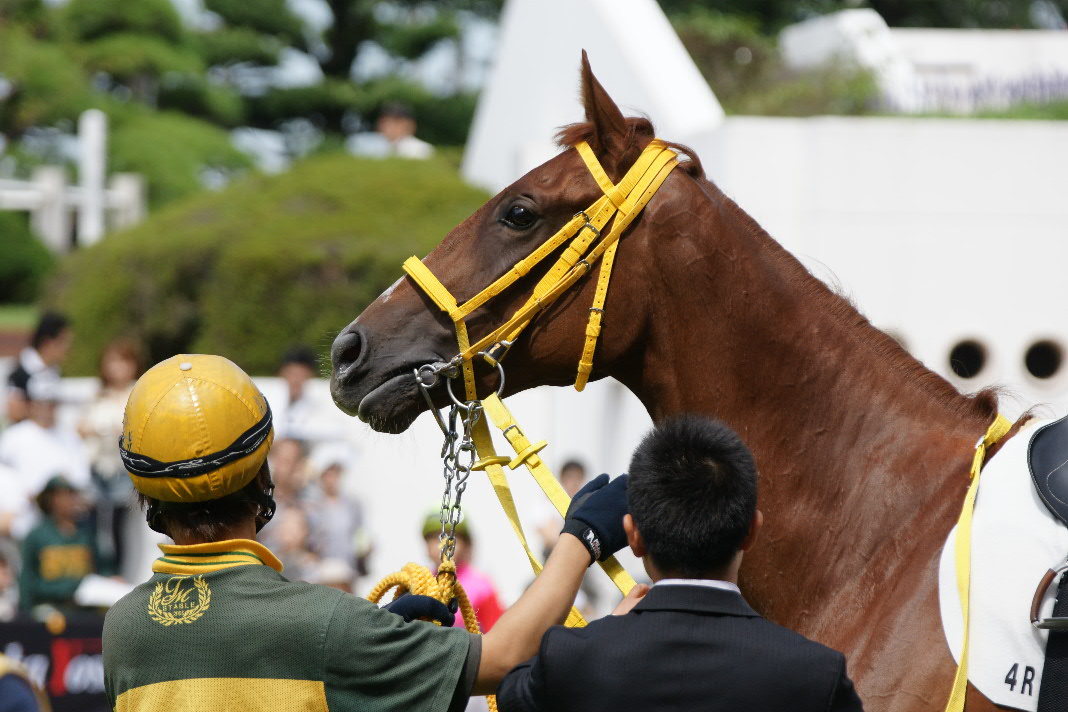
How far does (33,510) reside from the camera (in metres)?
8.41

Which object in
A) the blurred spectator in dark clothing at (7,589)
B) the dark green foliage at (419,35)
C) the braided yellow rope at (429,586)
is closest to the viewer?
the braided yellow rope at (429,586)

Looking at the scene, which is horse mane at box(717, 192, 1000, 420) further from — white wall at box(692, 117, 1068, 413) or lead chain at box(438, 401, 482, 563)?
white wall at box(692, 117, 1068, 413)

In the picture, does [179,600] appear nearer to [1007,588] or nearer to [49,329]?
[1007,588]

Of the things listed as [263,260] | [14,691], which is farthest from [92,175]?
[14,691]

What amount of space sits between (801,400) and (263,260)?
37.6 feet

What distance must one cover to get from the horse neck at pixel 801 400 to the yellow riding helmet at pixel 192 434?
44.3 inches

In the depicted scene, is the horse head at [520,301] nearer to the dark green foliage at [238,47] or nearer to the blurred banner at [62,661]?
the blurred banner at [62,661]

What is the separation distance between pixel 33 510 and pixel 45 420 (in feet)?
2.69

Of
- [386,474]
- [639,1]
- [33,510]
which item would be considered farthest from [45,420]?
[639,1]

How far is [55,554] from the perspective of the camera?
7707mm

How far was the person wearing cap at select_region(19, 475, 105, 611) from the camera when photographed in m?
7.62

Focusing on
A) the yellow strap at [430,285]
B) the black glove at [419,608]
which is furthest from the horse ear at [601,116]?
the black glove at [419,608]

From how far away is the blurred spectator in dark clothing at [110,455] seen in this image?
8609 millimetres

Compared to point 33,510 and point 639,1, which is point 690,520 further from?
point 639,1
